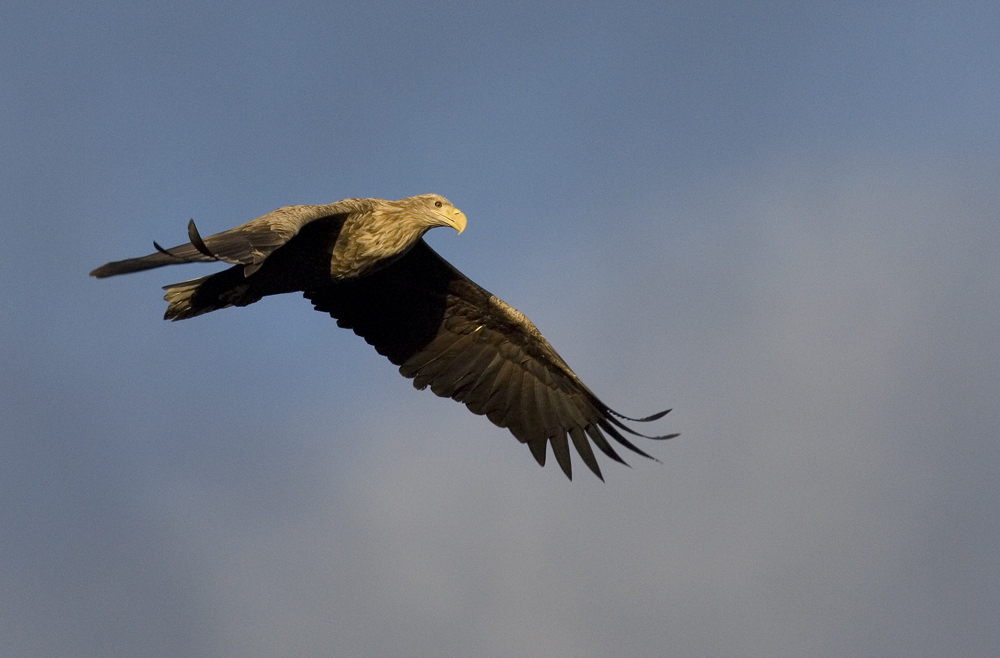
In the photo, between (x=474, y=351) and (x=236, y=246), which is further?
(x=474, y=351)

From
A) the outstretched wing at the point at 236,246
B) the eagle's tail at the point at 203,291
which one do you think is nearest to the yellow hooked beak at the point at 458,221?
the outstretched wing at the point at 236,246

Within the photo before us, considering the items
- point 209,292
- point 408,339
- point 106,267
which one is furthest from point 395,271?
point 106,267

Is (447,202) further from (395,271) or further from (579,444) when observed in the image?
(579,444)

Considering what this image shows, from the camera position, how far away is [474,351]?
1297 centimetres

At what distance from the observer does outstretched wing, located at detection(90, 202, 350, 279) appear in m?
8.43

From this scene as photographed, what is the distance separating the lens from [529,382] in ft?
42.5

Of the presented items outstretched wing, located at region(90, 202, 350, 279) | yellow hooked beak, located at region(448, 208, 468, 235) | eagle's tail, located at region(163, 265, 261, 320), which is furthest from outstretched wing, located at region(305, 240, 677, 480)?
outstretched wing, located at region(90, 202, 350, 279)

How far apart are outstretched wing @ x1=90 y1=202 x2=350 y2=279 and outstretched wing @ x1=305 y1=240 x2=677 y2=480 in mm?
2631

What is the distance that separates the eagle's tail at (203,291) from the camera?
1067 cm

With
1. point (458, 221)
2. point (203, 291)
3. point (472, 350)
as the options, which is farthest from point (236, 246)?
point (472, 350)

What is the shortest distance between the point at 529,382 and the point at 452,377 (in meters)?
0.83

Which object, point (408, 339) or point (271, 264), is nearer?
point (271, 264)

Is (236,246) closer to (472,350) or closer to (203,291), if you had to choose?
(203,291)

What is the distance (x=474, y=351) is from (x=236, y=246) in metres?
4.39
